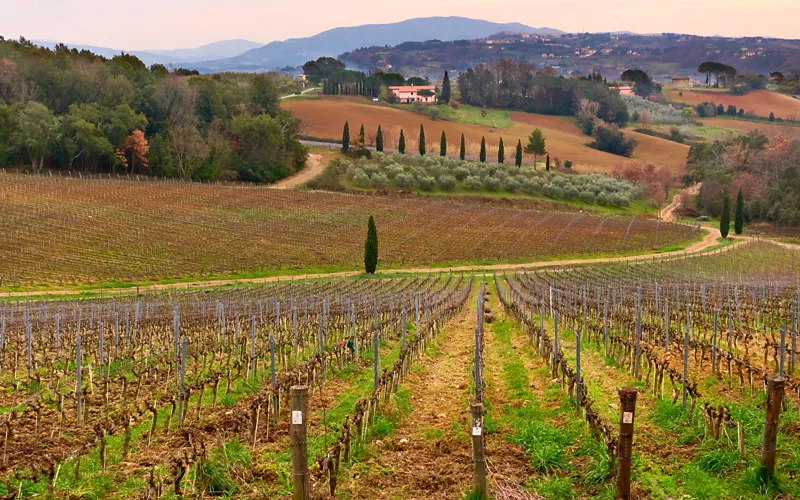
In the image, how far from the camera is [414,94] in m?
166

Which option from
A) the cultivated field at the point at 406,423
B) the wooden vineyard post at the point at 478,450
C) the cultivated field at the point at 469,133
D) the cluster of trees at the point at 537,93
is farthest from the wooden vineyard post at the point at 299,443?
the cluster of trees at the point at 537,93

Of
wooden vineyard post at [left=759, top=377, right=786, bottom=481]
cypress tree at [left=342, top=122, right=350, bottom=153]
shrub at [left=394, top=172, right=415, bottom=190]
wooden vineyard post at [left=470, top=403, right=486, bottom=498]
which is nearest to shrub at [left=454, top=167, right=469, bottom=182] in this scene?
shrub at [left=394, top=172, right=415, bottom=190]

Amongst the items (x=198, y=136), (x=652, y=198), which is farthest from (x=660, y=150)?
(x=198, y=136)

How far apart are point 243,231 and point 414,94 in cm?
11196

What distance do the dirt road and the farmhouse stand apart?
6666 centimetres

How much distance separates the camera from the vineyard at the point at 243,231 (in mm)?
49062

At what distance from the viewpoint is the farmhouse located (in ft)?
533

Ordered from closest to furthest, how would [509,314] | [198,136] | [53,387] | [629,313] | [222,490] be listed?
[222,490]
[53,387]
[629,313]
[509,314]
[198,136]

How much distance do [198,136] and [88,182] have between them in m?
17.2

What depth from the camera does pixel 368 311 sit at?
1033 inches

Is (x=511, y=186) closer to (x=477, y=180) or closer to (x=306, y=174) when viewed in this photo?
(x=477, y=180)

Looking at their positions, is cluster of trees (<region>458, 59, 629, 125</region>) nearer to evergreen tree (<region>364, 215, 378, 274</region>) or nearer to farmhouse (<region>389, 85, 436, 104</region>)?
farmhouse (<region>389, 85, 436, 104</region>)

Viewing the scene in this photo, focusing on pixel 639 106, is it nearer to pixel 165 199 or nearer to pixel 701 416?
pixel 165 199

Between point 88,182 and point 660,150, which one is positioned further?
point 660,150
